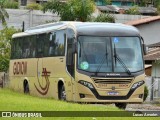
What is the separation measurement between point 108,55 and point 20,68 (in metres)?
9.23

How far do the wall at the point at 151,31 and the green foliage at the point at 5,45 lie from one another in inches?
400

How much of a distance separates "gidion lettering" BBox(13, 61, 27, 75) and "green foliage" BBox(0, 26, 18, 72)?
1156cm

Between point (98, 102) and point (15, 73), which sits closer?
point (98, 102)

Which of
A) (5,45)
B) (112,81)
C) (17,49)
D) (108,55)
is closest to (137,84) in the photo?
(112,81)

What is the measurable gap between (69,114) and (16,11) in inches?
1313

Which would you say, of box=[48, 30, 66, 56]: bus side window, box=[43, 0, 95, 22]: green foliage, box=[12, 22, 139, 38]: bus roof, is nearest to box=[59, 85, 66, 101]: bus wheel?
box=[48, 30, 66, 56]: bus side window

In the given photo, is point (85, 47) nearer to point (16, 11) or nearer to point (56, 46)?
point (56, 46)

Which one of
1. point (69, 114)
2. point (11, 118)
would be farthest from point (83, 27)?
point (11, 118)

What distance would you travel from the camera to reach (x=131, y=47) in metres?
23.8

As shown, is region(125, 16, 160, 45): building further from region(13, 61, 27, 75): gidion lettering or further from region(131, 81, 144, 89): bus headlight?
region(131, 81, 144, 89): bus headlight

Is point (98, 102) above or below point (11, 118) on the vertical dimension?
below

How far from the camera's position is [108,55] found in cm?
2320

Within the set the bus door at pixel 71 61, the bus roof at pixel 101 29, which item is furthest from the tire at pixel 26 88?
the bus door at pixel 71 61

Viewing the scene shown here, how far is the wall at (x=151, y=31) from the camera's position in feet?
156
